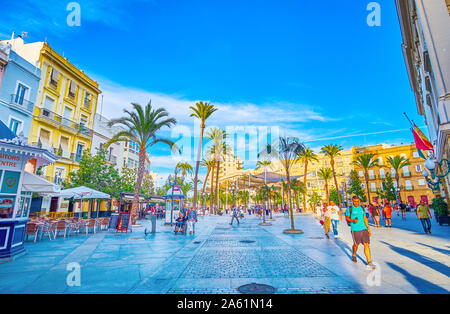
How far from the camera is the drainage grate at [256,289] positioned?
427 centimetres

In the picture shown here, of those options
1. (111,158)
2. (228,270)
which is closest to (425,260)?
(228,270)

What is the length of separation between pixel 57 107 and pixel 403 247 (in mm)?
30602

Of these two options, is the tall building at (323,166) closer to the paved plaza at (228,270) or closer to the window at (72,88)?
the window at (72,88)

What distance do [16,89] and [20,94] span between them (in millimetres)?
739

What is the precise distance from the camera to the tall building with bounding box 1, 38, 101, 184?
23.0m

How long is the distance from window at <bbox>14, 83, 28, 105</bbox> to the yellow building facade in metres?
1.70

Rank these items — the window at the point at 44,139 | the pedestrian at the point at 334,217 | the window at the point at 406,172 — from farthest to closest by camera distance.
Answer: the window at the point at 406,172, the window at the point at 44,139, the pedestrian at the point at 334,217

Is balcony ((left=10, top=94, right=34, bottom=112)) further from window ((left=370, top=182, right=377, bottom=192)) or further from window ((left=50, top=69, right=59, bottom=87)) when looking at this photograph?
window ((left=370, top=182, right=377, bottom=192))

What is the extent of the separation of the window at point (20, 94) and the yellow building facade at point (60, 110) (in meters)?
1.70

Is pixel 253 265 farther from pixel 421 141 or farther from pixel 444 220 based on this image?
pixel 444 220

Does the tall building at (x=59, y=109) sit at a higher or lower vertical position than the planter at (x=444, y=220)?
higher

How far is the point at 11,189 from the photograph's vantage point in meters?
7.32

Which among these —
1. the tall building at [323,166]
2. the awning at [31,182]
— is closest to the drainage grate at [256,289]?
the awning at [31,182]
